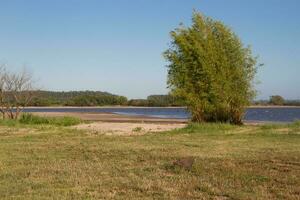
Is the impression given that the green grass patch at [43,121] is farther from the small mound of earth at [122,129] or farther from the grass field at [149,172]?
the grass field at [149,172]

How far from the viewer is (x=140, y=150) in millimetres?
15141

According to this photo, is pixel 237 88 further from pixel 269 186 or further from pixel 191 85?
pixel 269 186

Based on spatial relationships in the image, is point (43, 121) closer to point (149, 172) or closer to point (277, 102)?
point (149, 172)

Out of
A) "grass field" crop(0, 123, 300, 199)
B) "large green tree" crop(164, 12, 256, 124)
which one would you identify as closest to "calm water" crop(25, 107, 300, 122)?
"large green tree" crop(164, 12, 256, 124)

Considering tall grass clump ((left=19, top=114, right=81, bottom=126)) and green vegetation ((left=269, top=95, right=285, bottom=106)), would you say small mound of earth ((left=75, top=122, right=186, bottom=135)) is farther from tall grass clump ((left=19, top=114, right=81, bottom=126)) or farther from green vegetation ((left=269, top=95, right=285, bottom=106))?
green vegetation ((left=269, top=95, right=285, bottom=106))

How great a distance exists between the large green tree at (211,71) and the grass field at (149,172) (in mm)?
16641

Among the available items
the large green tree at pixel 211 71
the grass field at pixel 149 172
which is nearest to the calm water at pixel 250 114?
the large green tree at pixel 211 71

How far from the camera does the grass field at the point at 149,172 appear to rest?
8859 mm

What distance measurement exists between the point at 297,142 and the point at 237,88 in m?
16.6

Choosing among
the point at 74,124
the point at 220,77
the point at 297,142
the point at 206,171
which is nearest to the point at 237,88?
the point at 220,77

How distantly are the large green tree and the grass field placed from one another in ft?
54.6

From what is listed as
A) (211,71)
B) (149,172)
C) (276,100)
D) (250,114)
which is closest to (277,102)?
(276,100)

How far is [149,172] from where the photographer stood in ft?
35.8

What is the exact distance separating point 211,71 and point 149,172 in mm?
22542
